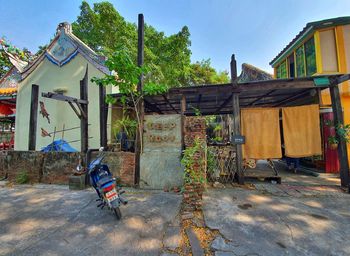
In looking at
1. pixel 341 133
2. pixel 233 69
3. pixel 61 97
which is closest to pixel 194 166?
pixel 233 69

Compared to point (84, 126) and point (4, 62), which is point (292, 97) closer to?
point (84, 126)

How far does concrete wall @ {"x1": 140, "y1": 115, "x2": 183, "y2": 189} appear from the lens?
5355 mm

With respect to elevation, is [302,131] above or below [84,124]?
below

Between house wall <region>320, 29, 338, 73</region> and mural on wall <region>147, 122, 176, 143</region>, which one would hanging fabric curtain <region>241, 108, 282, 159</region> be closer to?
mural on wall <region>147, 122, 176, 143</region>

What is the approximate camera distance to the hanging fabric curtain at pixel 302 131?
5812 millimetres

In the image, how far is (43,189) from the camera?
5395mm

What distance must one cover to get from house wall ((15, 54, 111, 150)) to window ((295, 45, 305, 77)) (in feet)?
27.7

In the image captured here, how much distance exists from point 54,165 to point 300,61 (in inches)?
421

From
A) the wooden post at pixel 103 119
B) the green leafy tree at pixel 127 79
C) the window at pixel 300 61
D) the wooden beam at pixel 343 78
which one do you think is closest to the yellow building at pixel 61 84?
the wooden post at pixel 103 119

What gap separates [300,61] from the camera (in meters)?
8.34

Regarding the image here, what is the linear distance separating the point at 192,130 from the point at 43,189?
4.66 meters

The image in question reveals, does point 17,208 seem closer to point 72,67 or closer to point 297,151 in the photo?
point 72,67

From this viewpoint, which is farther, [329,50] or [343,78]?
[329,50]

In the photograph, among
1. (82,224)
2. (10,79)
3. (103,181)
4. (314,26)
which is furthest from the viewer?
(10,79)
